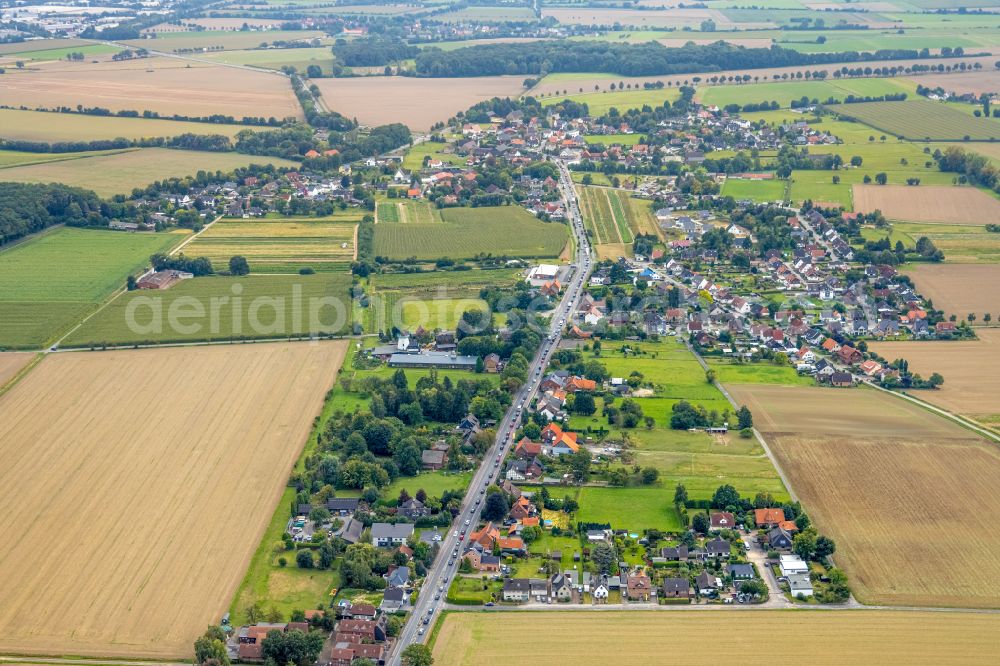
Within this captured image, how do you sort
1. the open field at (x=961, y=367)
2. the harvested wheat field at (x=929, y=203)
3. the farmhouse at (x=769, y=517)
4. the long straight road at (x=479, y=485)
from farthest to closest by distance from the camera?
1. the harvested wheat field at (x=929, y=203)
2. the open field at (x=961, y=367)
3. the farmhouse at (x=769, y=517)
4. the long straight road at (x=479, y=485)

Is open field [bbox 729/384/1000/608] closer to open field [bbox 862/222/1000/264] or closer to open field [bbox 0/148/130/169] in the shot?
open field [bbox 862/222/1000/264]

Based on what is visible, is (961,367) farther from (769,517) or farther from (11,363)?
(11,363)

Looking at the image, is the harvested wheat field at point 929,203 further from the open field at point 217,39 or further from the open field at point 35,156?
the open field at point 217,39

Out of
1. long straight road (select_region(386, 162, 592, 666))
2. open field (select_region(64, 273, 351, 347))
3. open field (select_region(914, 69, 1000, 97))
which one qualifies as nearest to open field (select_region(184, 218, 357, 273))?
open field (select_region(64, 273, 351, 347))

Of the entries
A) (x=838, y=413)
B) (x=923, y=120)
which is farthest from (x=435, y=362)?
(x=923, y=120)

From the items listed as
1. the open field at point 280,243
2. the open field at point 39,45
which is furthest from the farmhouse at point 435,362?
the open field at point 39,45

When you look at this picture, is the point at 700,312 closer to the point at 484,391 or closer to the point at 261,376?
the point at 484,391
